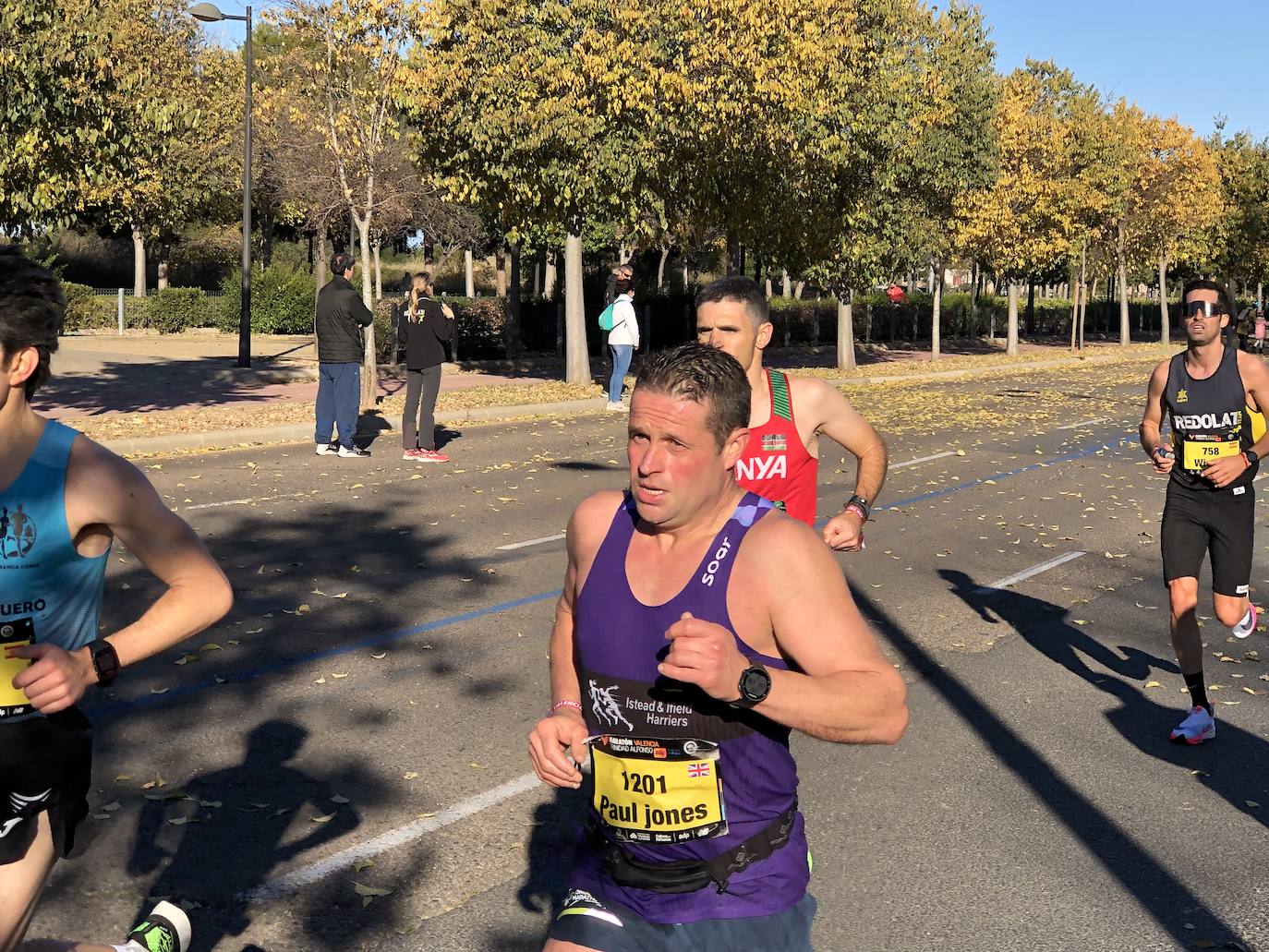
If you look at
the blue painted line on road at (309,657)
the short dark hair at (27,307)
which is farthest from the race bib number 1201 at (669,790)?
the blue painted line on road at (309,657)

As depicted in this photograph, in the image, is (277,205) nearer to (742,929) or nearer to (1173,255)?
(1173,255)

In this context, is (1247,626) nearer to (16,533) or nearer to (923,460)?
(16,533)

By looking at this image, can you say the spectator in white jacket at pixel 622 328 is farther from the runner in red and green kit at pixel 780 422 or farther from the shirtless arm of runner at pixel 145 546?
the shirtless arm of runner at pixel 145 546

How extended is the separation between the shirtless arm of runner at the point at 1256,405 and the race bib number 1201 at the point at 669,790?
444 cm

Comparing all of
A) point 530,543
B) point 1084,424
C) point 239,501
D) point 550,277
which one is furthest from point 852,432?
point 550,277

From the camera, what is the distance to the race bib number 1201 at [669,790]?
2553 millimetres

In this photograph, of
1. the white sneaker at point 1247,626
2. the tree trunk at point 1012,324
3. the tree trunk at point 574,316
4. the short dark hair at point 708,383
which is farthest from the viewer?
the tree trunk at point 1012,324

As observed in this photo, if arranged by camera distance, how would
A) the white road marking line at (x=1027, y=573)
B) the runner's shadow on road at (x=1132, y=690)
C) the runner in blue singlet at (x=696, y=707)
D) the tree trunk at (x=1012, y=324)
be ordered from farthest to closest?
1. the tree trunk at (x=1012, y=324)
2. the white road marking line at (x=1027, y=573)
3. the runner's shadow on road at (x=1132, y=690)
4. the runner in blue singlet at (x=696, y=707)

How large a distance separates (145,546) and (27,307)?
542 mm

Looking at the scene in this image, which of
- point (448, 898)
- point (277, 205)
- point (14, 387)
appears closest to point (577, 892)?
point (14, 387)

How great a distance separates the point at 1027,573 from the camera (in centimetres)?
984

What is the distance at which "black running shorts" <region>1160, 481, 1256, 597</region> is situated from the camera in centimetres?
632

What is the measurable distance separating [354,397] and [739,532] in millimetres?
12845

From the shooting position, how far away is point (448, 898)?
4.35 meters
